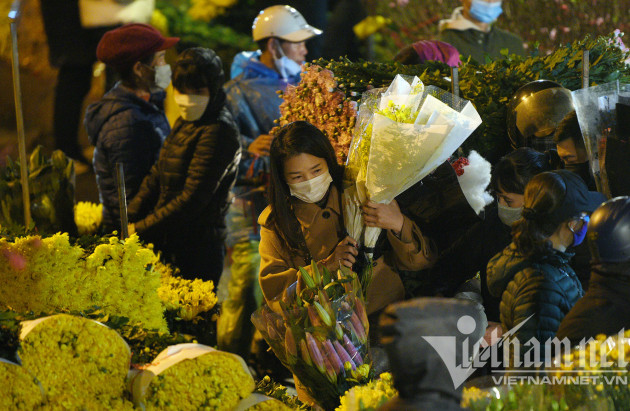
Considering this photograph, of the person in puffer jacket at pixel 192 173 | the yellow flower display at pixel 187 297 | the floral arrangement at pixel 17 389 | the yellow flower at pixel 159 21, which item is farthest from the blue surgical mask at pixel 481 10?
the floral arrangement at pixel 17 389

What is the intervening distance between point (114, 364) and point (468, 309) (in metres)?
0.94

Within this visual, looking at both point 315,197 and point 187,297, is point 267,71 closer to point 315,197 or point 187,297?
point 187,297

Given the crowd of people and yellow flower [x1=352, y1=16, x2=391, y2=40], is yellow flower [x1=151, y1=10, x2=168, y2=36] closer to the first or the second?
yellow flower [x1=352, y1=16, x2=391, y2=40]

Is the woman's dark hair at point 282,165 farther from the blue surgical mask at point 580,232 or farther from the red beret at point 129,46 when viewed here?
the red beret at point 129,46

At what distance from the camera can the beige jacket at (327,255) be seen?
3178mm

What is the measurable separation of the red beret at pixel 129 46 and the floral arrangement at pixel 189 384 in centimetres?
355

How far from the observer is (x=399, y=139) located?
9.51 feet

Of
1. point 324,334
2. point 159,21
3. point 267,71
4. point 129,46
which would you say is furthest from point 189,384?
point 159,21

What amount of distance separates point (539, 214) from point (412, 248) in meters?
0.77

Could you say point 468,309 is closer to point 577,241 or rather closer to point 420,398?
point 420,398

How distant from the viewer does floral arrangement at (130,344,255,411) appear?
84.7 inches

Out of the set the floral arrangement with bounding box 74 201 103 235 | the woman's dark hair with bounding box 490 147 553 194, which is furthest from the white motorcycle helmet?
the woman's dark hair with bounding box 490 147 553 194

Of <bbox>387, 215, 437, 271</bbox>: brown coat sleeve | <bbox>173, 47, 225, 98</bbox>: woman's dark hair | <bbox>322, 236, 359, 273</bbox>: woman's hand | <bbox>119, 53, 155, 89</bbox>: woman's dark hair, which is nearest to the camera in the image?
<bbox>322, 236, 359, 273</bbox>: woman's hand

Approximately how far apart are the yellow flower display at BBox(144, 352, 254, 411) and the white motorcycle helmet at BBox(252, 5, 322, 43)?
4.55 meters
